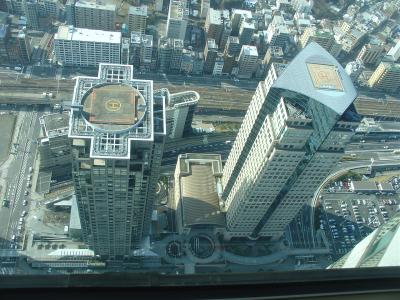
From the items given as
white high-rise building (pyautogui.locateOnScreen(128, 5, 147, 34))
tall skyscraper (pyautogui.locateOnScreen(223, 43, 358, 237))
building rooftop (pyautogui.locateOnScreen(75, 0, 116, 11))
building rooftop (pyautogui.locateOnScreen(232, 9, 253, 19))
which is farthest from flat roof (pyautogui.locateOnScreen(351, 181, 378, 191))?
building rooftop (pyautogui.locateOnScreen(75, 0, 116, 11))

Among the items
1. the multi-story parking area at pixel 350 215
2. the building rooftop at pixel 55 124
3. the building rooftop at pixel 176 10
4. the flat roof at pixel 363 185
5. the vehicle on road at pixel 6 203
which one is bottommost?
the vehicle on road at pixel 6 203

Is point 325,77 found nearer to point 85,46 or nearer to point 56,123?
point 56,123

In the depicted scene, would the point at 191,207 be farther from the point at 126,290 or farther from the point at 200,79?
the point at 126,290

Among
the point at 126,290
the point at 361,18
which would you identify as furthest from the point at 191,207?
the point at 361,18

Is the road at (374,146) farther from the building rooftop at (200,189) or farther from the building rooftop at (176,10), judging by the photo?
the building rooftop at (176,10)

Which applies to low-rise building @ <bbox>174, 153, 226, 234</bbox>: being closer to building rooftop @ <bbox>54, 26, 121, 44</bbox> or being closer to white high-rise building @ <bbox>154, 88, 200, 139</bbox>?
white high-rise building @ <bbox>154, 88, 200, 139</bbox>

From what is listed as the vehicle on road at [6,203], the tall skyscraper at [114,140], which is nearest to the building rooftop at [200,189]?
the tall skyscraper at [114,140]

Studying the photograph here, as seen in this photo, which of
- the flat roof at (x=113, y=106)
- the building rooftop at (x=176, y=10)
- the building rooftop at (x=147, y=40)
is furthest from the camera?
the building rooftop at (x=176, y=10)

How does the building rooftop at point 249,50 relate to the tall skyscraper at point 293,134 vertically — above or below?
below
